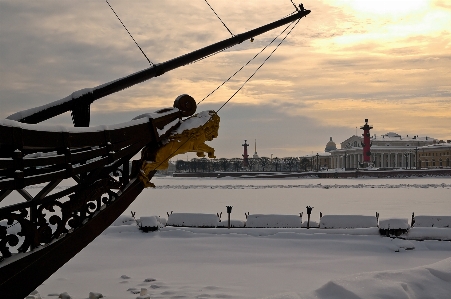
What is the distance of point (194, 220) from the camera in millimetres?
15750

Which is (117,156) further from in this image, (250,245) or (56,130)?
(250,245)

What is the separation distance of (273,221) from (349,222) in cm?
206

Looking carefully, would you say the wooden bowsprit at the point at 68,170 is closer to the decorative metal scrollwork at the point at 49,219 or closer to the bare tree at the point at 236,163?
the decorative metal scrollwork at the point at 49,219

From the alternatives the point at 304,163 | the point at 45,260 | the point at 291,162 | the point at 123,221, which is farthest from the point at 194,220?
the point at 291,162

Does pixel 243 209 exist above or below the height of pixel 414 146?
below

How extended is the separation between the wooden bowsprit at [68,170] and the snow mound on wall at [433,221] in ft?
30.6

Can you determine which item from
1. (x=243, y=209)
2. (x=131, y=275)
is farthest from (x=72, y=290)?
(x=243, y=209)

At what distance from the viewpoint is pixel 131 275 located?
9.09 meters

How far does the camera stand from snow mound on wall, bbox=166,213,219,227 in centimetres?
1561

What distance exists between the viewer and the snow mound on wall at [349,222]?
579 inches

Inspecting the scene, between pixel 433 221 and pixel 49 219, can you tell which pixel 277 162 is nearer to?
pixel 433 221

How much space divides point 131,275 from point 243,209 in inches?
568

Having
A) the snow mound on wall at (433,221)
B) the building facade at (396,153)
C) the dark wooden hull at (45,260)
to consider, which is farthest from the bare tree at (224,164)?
the dark wooden hull at (45,260)

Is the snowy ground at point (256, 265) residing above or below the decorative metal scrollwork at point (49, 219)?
below
